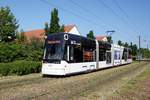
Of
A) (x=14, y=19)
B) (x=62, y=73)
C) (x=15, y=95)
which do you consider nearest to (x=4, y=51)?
(x=62, y=73)

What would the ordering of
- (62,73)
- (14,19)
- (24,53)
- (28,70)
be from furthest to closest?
(14,19) < (24,53) < (28,70) < (62,73)

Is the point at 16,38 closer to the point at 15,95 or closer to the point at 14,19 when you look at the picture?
the point at 14,19

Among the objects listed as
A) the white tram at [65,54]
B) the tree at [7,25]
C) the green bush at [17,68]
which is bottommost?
the green bush at [17,68]

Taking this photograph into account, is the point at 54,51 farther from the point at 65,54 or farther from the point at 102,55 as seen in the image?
the point at 102,55

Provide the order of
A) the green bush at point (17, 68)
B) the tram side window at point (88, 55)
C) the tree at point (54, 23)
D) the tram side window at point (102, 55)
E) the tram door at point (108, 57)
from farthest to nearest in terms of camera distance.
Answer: the tree at point (54, 23), the tram door at point (108, 57), the tram side window at point (102, 55), the tram side window at point (88, 55), the green bush at point (17, 68)

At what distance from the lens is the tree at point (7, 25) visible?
176 feet

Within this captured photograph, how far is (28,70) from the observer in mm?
26703

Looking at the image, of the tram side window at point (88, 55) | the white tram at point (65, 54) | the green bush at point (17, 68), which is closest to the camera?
the white tram at point (65, 54)

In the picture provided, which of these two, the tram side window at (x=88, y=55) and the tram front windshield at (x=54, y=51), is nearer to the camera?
the tram front windshield at (x=54, y=51)

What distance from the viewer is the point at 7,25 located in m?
54.2

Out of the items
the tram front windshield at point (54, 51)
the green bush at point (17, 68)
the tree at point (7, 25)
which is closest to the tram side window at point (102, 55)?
the green bush at point (17, 68)

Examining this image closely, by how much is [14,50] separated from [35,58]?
14.1 feet

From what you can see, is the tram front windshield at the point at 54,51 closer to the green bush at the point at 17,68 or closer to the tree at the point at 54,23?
the green bush at the point at 17,68

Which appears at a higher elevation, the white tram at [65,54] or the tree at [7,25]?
the tree at [7,25]
